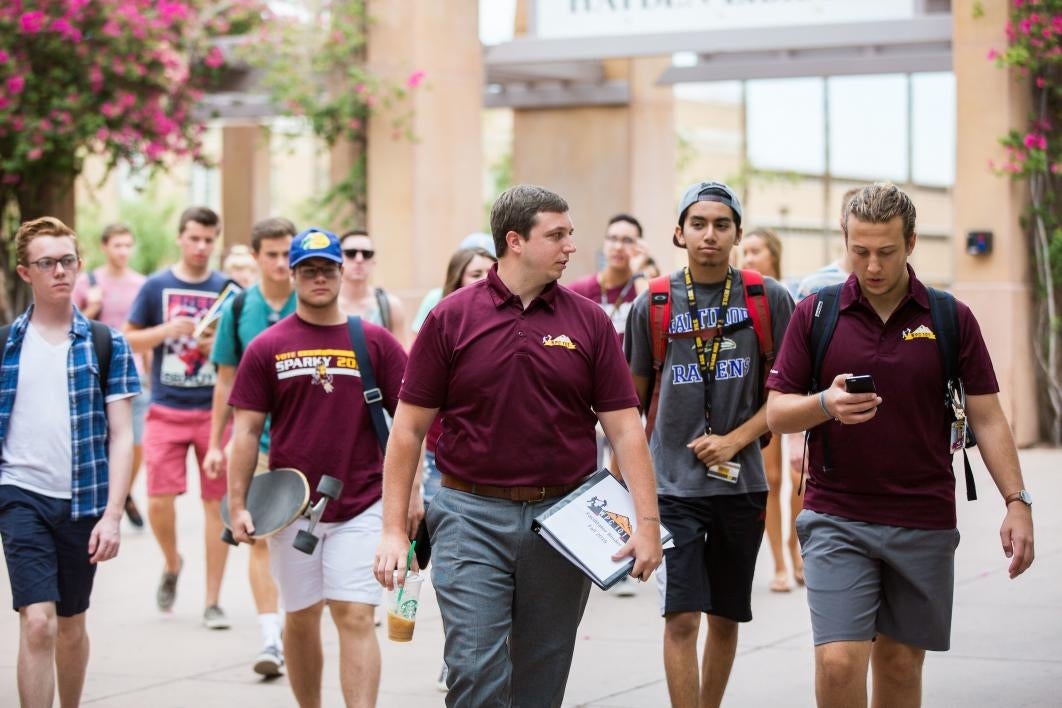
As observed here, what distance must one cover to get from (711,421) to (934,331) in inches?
46.8

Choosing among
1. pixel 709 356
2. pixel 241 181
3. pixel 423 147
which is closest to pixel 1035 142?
pixel 423 147

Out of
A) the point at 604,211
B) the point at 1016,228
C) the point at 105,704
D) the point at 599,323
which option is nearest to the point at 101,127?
the point at 604,211

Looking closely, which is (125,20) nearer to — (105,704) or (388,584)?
(105,704)

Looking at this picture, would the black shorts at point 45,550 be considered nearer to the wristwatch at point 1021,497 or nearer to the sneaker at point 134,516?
the wristwatch at point 1021,497

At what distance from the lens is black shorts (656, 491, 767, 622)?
5.63 meters

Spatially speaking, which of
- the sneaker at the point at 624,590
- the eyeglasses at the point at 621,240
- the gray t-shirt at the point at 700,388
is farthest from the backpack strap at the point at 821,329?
the sneaker at the point at 624,590

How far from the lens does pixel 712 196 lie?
584cm

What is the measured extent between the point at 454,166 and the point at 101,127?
152 inches

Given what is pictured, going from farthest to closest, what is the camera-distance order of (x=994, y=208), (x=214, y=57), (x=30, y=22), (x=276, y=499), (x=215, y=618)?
(x=214, y=57), (x=30, y=22), (x=994, y=208), (x=215, y=618), (x=276, y=499)

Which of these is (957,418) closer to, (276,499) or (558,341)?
(558,341)

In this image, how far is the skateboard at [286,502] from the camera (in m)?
5.92

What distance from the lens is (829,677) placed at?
4781 mm

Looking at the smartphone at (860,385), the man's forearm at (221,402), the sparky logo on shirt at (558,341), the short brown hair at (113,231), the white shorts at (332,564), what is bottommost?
the white shorts at (332,564)

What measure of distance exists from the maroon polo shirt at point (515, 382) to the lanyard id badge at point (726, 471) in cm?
96
